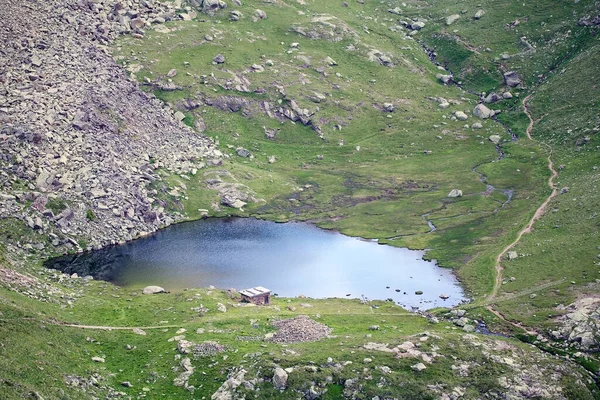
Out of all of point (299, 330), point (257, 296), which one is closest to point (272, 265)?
point (257, 296)

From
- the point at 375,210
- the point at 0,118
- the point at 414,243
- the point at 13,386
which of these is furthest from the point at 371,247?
the point at 13,386

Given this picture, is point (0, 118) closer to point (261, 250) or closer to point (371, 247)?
point (261, 250)

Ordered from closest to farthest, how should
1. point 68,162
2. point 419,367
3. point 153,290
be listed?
point 419,367 → point 153,290 → point 68,162

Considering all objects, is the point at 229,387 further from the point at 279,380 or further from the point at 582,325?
the point at 582,325

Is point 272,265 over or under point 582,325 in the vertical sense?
over

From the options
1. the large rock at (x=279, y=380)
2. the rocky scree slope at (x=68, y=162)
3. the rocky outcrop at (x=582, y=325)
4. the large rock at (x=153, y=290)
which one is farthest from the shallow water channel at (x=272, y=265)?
the large rock at (x=279, y=380)

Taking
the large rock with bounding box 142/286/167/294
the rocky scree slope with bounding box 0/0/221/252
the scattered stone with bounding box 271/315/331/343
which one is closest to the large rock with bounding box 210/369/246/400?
the scattered stone with bounding box 271/315/331/343
